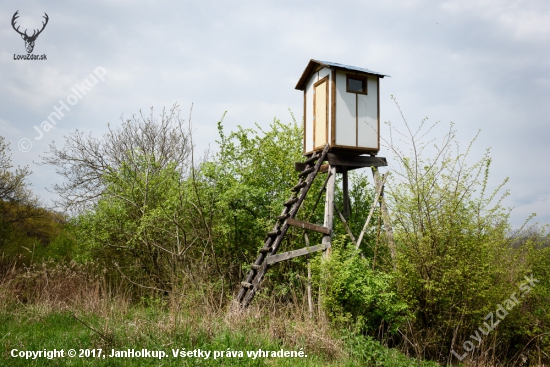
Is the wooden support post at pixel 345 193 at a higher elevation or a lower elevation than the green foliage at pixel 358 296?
higher

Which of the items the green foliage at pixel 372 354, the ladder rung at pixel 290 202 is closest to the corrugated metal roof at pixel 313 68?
the ladder rung at pixel 290 202

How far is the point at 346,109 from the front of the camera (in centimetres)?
1059

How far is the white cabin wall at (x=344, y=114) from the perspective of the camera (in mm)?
10422

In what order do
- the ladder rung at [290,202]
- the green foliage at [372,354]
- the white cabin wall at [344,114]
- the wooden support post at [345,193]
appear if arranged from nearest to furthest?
the green foliage at [372,354], the ladder rung at [290,202], the white cabin wall at [344,114], the wooden support post at [345,193]

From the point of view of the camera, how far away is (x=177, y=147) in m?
19.4

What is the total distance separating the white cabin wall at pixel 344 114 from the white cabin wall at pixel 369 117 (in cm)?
21

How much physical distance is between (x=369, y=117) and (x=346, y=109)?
0.68 metres

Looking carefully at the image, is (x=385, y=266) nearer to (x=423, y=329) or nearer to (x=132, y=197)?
(x=423, y=329)

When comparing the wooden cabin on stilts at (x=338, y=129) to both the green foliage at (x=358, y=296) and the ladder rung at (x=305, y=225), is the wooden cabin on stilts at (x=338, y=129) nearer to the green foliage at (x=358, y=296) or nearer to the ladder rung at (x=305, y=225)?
the ladder rung at (x=305, y=225)

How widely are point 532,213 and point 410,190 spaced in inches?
120

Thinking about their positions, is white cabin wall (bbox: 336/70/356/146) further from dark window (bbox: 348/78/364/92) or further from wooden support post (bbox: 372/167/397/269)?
wooden support post (bbox: 372/167/397/269)

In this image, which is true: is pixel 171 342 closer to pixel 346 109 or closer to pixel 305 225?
pixel 305 225

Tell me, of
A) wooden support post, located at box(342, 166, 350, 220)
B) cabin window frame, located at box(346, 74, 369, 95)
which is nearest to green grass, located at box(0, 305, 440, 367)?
wooden support post, located at box(342, 166, 350, 220)

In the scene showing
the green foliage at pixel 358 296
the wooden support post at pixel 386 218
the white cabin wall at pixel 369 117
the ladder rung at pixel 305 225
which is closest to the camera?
the green foliage at pixel 358 296
